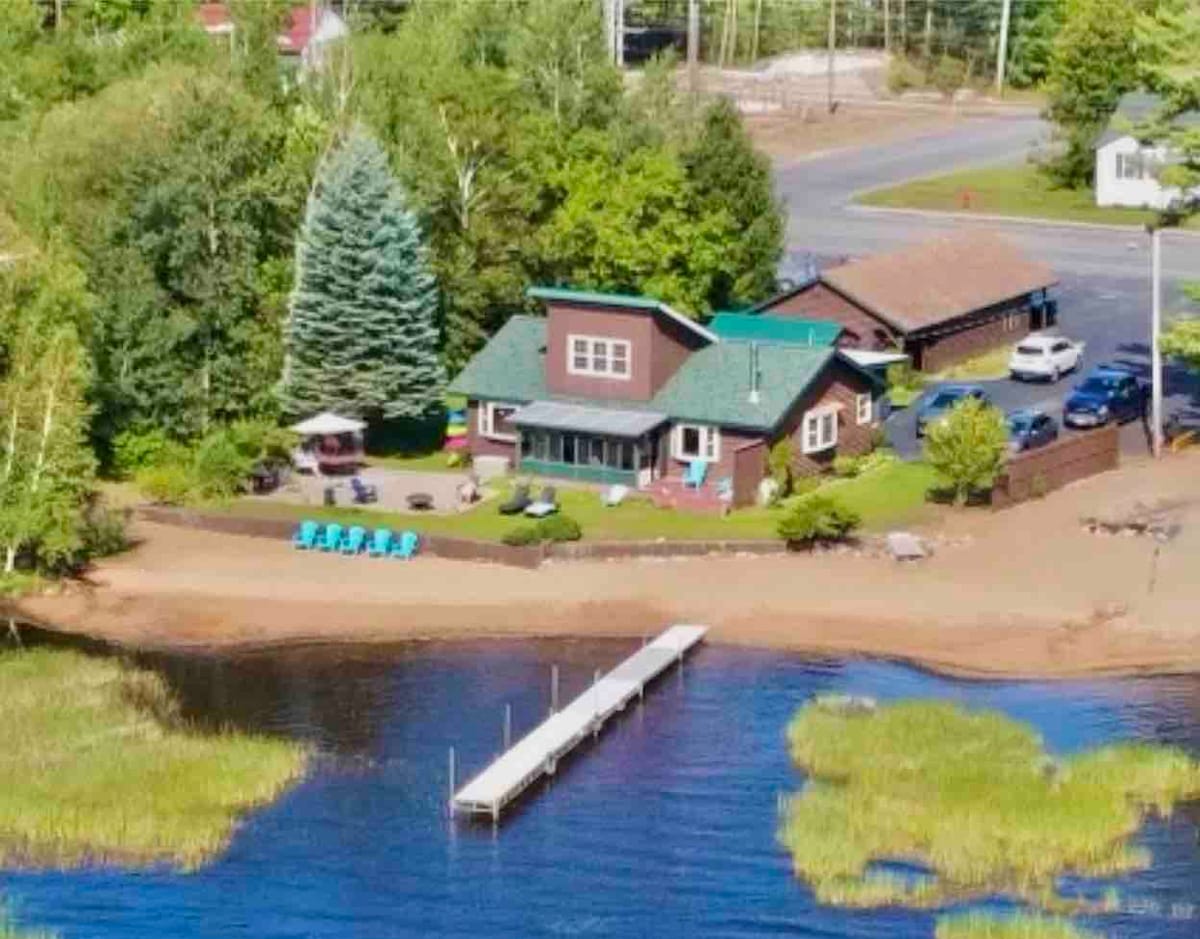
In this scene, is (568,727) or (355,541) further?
(355,541)

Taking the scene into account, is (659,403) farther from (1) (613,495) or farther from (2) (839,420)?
(2) (839,420)

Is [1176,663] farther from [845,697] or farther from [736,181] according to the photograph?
[736,181]

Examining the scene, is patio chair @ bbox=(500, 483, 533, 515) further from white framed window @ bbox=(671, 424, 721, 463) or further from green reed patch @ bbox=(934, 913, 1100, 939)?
green reed patch @ bbox=(934, 913, 1100, 939)

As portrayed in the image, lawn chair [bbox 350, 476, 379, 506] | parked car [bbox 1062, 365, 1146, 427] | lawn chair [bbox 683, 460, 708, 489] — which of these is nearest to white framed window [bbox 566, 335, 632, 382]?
lawn chair [bbox 683, 460, 708, 489]

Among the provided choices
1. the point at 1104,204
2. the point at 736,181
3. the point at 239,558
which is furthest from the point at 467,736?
the point at 1104,204

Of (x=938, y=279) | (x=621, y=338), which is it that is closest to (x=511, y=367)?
(x=621, y=338)

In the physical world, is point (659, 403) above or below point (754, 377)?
below

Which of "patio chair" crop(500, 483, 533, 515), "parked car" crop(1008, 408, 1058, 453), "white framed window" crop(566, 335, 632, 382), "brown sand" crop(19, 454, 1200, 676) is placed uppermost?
"white framed window" crop(566, 335, 632, 382)
